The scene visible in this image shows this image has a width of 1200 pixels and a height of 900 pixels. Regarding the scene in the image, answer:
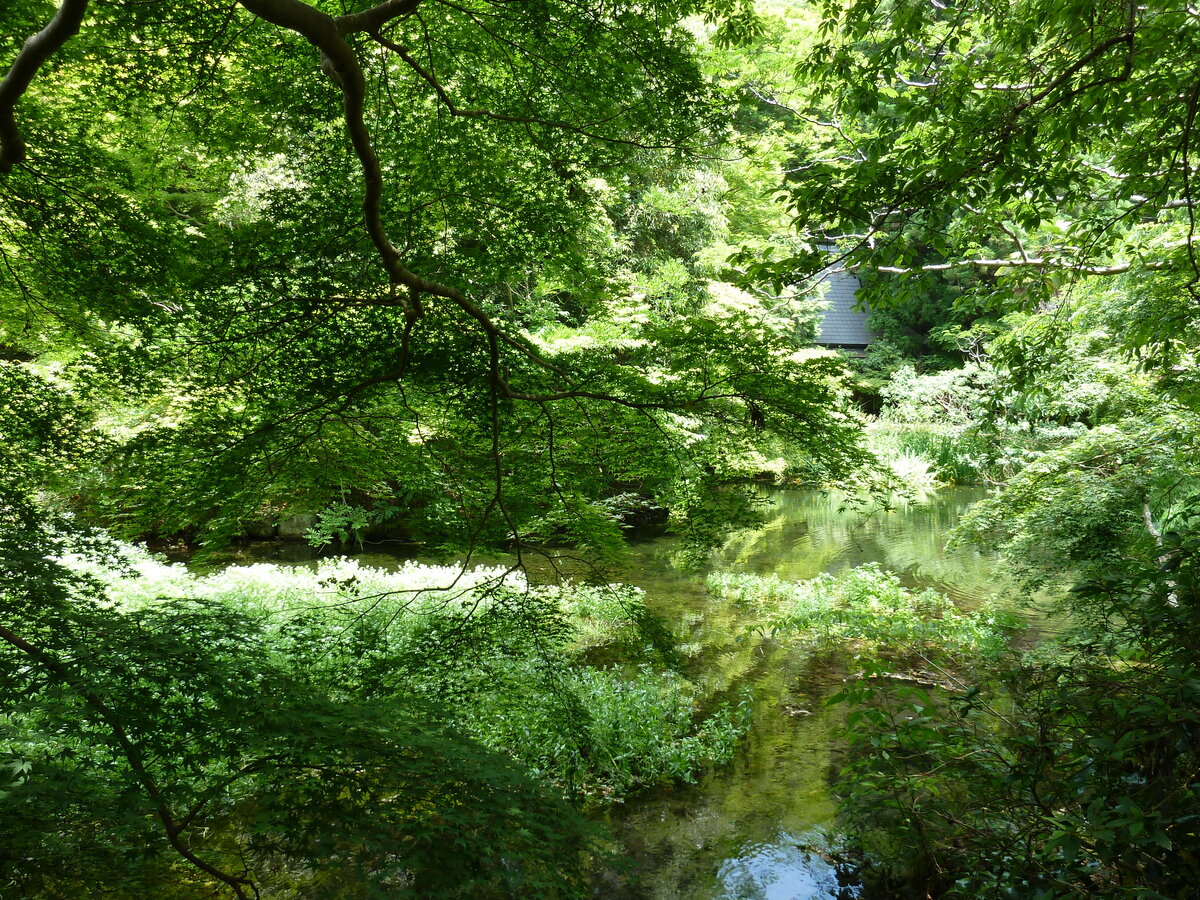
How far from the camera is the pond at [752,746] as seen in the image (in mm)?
3789

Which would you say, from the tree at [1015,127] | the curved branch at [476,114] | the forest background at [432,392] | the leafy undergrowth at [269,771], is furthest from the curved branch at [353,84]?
the tree at [1015,127]

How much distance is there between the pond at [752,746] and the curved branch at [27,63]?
3.29 meters

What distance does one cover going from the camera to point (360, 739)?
87.7 inches

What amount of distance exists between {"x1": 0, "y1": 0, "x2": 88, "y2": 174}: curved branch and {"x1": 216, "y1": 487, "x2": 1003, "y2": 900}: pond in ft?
10.8

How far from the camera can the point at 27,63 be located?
2.25 metres

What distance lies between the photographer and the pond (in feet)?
12.4

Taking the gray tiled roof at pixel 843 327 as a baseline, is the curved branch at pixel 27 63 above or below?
below

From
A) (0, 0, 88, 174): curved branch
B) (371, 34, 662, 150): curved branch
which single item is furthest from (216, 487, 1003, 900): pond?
(0, 0, 88, 174): curved branch

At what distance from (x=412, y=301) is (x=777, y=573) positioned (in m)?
8.02

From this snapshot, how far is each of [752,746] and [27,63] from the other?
18.2ft

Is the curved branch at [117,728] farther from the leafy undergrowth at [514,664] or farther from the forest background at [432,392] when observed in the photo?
the leafy undergrowth at [514,664]

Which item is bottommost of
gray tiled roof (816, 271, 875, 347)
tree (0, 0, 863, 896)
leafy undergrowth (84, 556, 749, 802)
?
leafy undergrowth (84, 556, 749, 802)

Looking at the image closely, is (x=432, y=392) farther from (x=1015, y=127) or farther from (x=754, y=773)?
(x=754, y=773)

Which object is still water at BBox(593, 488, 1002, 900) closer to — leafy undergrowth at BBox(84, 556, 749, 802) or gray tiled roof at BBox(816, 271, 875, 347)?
leafy undergrowth at BBox(84, 556, 749, 802)
